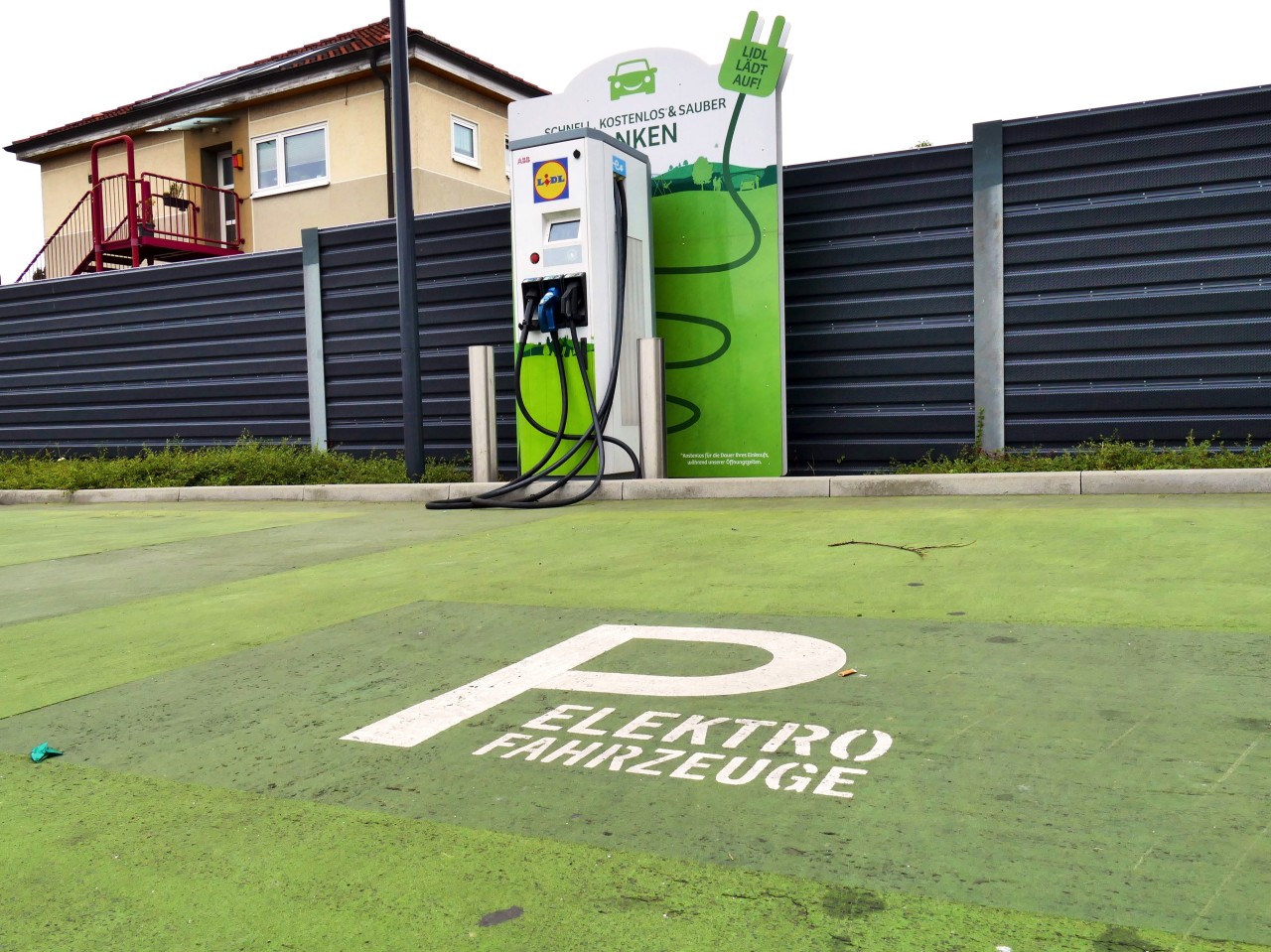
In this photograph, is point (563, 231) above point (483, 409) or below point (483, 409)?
above

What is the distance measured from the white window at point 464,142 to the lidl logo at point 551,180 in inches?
467

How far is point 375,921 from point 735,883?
58 cm

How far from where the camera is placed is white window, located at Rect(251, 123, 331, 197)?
1967 centimetres

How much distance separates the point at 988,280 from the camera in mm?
8078

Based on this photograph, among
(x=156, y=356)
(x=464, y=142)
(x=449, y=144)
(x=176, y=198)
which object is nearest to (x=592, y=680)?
(x=156, y=356)

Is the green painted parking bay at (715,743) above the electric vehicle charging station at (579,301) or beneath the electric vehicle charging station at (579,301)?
beneath

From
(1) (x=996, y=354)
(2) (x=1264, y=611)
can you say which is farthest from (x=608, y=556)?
(1) (x=996, y=354)

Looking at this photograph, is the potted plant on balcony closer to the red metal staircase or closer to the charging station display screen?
the red metal staircase

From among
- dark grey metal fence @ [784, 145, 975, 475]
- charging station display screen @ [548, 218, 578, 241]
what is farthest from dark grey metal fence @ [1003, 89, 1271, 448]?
charging station display screen @ [548, 218, 578, 241]

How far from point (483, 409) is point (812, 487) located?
3.04 meters

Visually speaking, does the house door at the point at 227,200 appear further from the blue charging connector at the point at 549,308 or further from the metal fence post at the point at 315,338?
the blue charging connector at the point at 549,308

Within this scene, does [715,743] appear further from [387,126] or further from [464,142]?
[464,142]

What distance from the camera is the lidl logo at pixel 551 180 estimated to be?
27.2 ft

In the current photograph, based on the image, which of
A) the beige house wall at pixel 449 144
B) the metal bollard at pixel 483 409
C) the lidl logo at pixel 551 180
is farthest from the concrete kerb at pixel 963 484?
the beige house wall at pixel 449 144
